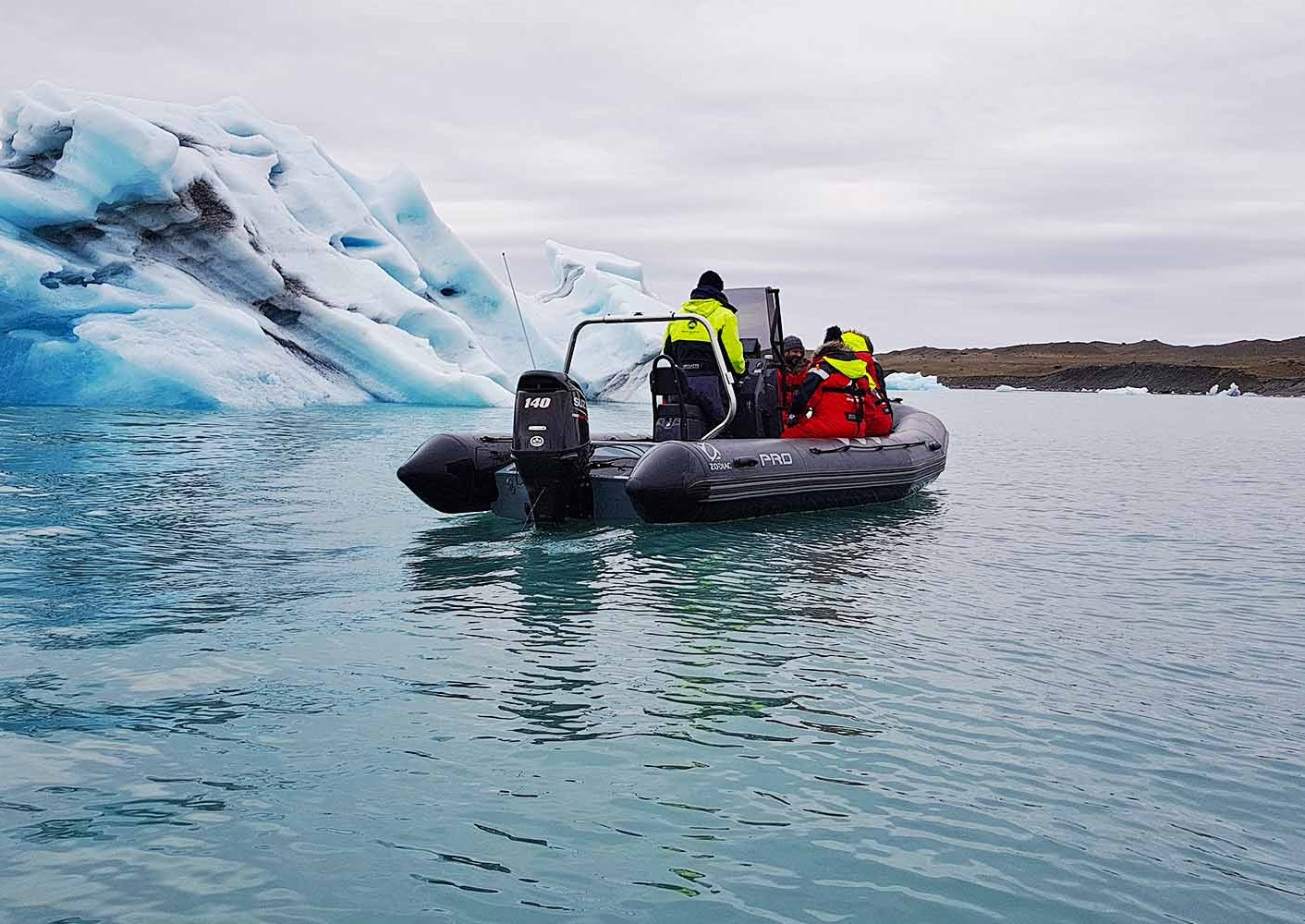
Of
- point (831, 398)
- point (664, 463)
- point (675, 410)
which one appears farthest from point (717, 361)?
point (831, 398)

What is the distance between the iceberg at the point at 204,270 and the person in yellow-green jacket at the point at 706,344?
27.6ft

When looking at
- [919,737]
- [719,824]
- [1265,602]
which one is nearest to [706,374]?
[1265,602]

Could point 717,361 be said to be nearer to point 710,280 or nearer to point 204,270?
point 710,280

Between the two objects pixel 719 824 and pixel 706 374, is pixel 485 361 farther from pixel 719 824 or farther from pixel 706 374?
pixel 719 824

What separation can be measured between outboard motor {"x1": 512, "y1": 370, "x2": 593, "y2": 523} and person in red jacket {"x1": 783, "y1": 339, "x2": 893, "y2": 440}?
2.45 meters

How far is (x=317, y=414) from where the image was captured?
19.8 metres

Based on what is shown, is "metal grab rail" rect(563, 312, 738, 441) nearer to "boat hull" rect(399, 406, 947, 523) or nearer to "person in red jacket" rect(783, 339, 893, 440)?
"boat hull" rect(399, 406, 947, 523)

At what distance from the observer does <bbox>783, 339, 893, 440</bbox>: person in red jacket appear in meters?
9.42

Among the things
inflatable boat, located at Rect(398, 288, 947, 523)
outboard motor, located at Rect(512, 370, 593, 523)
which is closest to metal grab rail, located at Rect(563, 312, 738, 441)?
inflatable boat, located at Rect(398, 288, 947, 523)

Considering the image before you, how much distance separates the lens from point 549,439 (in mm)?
7258

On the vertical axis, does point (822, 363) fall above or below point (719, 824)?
above

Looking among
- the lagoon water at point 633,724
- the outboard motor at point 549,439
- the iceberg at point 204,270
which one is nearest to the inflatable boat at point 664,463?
the outboard motor at point 549,439

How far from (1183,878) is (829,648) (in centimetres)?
218

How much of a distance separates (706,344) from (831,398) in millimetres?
1398
